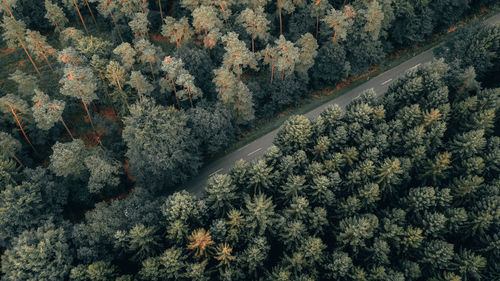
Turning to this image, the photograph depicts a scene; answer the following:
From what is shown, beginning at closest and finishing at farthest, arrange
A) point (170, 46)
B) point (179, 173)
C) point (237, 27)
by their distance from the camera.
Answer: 1. point (179, 173)
2. point (237, 27)
3. point (170, 46)

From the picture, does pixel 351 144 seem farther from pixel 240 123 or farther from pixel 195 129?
pixel 195 129

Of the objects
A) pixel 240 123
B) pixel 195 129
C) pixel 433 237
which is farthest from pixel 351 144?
pixel 195 129

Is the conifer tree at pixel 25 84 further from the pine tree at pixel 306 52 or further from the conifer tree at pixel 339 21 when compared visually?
the conifer tree at pixel 339 21

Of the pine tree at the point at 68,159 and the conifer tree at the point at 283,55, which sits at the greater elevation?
the conifer tree at the point at 283,55

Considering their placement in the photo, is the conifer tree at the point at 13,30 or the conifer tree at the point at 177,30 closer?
the conifer tree at the point at 13,30

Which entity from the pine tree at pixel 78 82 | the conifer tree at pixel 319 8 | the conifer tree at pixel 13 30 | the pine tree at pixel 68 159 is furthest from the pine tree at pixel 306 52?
the conifer tree at pixel 13 30

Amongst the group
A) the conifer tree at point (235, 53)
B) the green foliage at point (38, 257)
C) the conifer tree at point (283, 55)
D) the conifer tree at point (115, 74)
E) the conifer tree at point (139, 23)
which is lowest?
the green foliage at point (38, 257)

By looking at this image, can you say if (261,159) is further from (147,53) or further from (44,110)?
(44,110)
